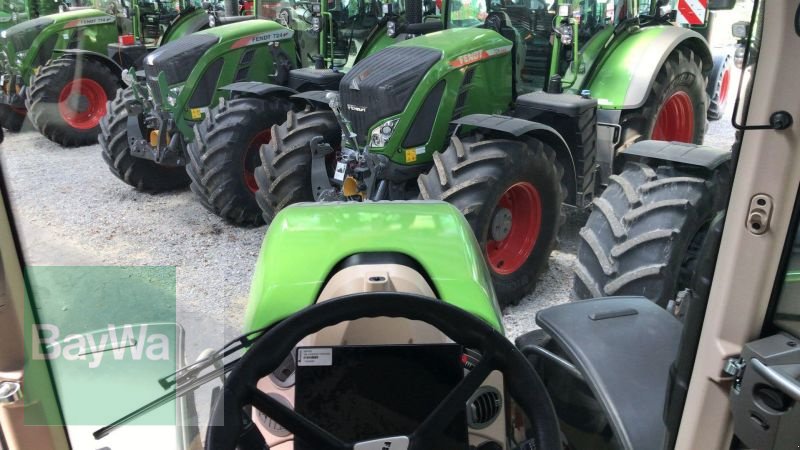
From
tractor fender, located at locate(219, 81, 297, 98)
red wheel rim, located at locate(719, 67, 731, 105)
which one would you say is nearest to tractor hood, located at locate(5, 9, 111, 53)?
tractor fender, located at locate(219, 81, 297, 98)

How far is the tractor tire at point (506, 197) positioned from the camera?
10.9 feet

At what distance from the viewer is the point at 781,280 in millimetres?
973

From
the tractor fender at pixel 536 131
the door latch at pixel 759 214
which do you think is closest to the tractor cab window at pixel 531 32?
the tractor fender at pixel 536 131

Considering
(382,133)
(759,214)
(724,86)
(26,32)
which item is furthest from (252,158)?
(724,86)

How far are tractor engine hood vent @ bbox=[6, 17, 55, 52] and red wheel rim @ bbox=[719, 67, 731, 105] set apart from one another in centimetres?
823

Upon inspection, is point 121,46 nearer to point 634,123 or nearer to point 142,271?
point 142,271

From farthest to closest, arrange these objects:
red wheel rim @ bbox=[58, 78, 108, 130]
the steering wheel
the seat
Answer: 1. red wheel rim @ bbox=[58, 78, 108, 130]
2. the seat
3. the steering wheel

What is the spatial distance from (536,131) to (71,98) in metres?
6.86

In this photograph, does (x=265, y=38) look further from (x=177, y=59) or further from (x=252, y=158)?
(x=252, y=158)

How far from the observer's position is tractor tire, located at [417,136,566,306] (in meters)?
3.33

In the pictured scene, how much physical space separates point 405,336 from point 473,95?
2.59 m

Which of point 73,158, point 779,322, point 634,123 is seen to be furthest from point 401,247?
point 73,158

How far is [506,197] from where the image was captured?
3.73 metres

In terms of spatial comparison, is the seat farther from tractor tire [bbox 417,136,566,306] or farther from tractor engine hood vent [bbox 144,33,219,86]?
tractor engine hood vent [bbox 144,33,219,86]
